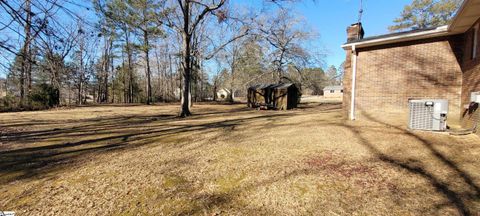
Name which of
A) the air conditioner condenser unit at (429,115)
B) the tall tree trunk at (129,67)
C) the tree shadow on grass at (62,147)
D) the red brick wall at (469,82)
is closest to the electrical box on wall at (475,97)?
the red brick wall at (469,82)

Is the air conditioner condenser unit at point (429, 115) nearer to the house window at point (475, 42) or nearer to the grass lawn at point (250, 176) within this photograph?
the grass lawn at point (250, 176)

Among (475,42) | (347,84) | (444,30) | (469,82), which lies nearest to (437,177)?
(469,82)

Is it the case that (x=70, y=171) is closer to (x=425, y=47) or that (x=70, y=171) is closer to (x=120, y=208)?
(x=120, y=208)

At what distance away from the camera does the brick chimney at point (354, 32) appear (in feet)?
31.4

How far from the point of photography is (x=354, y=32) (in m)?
9.66

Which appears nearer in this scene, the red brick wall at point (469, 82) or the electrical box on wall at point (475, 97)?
the electrical box on wall at point (475, 97)

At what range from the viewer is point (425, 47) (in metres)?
7.21

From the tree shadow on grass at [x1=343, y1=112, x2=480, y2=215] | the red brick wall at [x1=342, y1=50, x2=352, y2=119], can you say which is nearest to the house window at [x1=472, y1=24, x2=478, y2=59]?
the tree shadow on grass at [x1=343, y1=112, x2=480, y2=215]

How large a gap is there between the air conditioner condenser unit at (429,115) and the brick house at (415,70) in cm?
64

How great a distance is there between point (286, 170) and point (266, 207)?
3.92 feet

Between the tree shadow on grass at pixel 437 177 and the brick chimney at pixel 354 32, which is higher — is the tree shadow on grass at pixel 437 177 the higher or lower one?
the lower one

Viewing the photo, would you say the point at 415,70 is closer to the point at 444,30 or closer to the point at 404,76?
the point at 404,76

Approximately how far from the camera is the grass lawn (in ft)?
8.80

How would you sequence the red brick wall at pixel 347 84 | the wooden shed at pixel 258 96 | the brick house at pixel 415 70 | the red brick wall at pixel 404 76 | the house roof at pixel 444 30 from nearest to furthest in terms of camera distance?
the house roof at pixel 444 30
the brick house at pixel 415 70
the red brick wall at pixel 404 76
the red brick wall at pixel 347 84
the wooden shed at pixel 258 96
